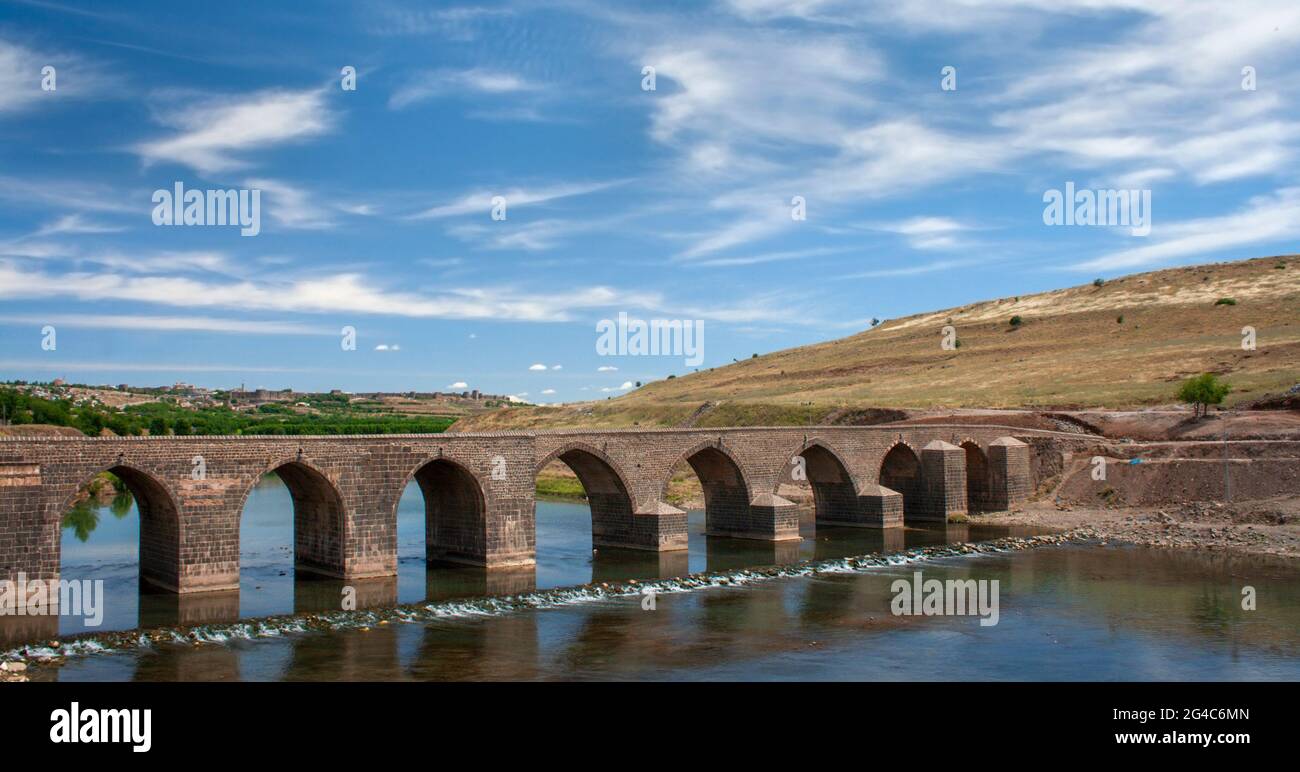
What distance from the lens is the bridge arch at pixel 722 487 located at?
38594 mm

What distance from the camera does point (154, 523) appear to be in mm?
27406

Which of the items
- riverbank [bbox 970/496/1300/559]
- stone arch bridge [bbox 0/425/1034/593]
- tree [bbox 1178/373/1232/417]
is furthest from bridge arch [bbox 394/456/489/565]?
tree [bbox 1178/373/1232/417]

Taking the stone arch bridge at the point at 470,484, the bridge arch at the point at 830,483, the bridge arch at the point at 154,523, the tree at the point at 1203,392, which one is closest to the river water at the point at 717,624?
the bridge arch at the point at 154,523

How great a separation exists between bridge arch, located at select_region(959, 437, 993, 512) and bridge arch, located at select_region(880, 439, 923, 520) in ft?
9.41

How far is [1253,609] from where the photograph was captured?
1000 inches

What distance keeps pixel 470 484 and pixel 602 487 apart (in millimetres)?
6538

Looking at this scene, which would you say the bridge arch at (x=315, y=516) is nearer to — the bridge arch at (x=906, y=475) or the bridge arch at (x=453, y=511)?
the bridge arch at (x=453, y=511)

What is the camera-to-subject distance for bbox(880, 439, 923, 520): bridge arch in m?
44.8

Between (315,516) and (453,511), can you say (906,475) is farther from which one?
(315,516)

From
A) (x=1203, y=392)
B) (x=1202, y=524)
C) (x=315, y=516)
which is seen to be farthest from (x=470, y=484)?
(x=1203, y=392)

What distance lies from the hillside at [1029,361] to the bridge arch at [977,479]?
1097 cm

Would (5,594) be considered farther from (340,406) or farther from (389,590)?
(340,406)

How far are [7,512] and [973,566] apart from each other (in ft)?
91.0

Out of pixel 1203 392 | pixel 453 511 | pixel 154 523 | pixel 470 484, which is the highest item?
pixel 1203 392
